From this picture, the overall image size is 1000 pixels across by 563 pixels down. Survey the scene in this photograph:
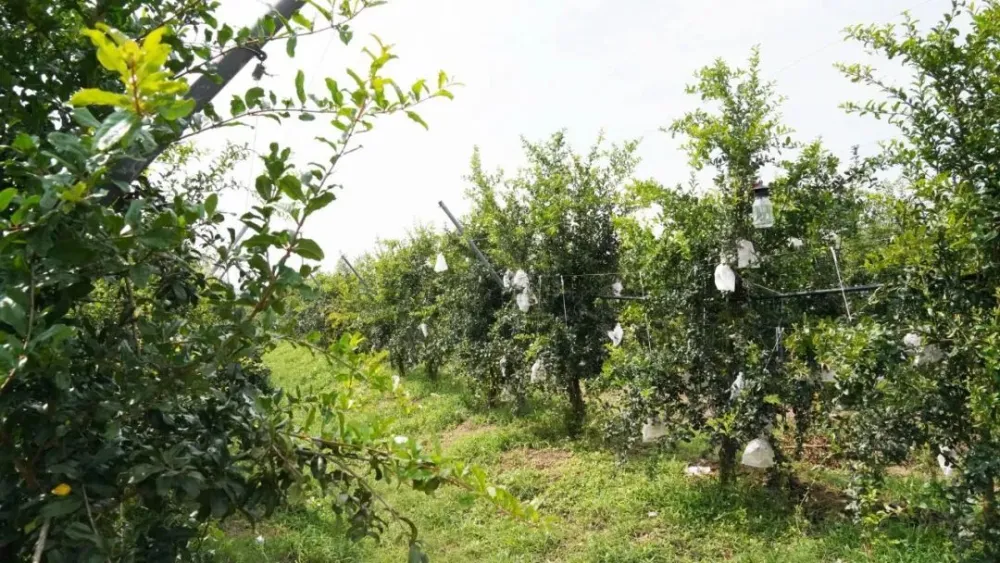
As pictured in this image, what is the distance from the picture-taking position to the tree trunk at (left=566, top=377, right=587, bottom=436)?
6.20m

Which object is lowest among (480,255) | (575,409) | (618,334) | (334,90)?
(575,409)

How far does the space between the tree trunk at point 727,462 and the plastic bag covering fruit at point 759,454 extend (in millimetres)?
543

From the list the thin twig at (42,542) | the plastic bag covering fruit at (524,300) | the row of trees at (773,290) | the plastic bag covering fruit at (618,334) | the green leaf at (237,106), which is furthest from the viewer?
the plastic bag covering fruit at (524,300)

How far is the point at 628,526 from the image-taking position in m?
4.09

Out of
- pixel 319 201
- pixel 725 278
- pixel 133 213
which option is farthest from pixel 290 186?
pixel 725 278

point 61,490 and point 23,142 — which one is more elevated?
point 23,142

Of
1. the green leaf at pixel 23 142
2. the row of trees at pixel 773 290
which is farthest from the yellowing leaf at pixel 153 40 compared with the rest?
the row of trees at pixel 773 290

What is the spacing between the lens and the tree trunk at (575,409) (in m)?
6.20

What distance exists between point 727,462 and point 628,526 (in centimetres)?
98

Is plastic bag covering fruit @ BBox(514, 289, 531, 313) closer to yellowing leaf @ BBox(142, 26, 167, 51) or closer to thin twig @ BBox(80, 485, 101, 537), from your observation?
thin twig @ BBox(80, 485, 101, 537)

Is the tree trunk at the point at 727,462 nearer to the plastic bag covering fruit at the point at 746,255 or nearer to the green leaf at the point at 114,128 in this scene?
the plastic bag covering fruit at the point at 746,255

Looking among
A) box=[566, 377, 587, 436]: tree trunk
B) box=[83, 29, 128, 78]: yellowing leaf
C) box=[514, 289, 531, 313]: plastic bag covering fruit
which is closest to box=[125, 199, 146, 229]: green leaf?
box=[83, 29, 128, 78]: yellowing leaf

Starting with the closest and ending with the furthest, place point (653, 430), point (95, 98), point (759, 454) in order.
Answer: point (95, 98) < point (759, 454) < point (653, 430)

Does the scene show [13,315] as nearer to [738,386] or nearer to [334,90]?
[334,90]
